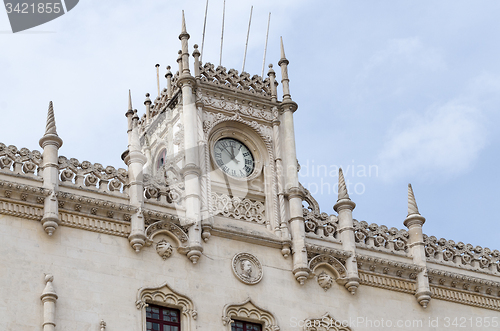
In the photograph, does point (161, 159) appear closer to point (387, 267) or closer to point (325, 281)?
point (325, 281)

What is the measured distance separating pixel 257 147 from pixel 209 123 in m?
1.53

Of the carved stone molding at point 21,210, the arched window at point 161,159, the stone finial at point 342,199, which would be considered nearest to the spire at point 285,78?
the stone finial at point 342,199

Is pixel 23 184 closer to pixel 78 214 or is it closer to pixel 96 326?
pixel 78 214

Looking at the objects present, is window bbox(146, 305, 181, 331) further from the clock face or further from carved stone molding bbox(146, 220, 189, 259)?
the clock face

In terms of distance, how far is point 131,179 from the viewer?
26.8m

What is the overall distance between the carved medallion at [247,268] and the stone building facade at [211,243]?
3 centimetres

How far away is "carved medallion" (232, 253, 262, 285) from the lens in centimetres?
2683

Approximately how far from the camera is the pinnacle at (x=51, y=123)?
2630 cm

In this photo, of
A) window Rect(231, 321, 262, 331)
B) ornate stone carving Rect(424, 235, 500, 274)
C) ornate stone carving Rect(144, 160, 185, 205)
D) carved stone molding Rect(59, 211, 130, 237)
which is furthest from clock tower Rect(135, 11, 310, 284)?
ornate stone carving Rect(424, 235, 500, 274)

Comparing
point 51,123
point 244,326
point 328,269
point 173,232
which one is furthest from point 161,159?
point 244,326

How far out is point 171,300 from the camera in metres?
Answer: 25.6

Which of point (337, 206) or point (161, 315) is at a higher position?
point (337, 206)

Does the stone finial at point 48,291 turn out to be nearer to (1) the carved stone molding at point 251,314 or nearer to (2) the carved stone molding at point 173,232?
(2) the carved stone molding at point 173,232

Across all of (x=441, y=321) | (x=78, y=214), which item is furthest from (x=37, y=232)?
(x=441, y=321)
